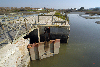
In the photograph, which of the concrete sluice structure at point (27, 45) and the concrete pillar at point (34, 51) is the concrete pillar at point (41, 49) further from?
the concrete pillar at point (34, 51)

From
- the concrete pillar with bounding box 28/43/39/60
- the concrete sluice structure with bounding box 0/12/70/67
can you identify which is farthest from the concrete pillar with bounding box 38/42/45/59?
the concrete pillar with bounding box 28/43/39/60

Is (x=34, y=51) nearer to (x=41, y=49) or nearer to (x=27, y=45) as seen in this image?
(x=41, y=49)

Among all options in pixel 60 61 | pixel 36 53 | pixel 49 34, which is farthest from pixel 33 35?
pixel 60 61

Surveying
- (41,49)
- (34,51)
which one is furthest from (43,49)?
(34,51)

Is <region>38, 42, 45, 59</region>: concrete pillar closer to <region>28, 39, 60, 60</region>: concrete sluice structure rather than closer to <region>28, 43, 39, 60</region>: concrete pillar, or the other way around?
<region>28, 39, 60, 60</region>: concrete sluice structure

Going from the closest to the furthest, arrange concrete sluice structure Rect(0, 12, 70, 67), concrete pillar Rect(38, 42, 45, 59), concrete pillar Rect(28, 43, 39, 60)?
concrete sluice structure Rect(0, 12, 70, 67)
concrete pillar Rect(28, 43, 39, 60)
concrete pillar Rect(38, 42, 45, 59)

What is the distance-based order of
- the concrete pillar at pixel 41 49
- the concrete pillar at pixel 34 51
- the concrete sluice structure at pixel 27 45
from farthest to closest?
the concrete pillar at pixel 41 49 → the concrete pillar at pixel 34 51 → the concrete sluice structure at pixel 27 45

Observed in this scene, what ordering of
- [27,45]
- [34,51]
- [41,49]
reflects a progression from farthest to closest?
[41,49] → [34,51] → [27,45]

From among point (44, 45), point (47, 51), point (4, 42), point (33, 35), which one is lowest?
point (47, 51)

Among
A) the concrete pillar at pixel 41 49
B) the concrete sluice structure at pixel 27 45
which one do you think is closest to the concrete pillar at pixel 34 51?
the concrete sluice structure at pixel 27 45

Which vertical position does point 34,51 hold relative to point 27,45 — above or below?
below

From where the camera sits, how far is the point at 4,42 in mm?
5219

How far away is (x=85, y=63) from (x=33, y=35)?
7024mm

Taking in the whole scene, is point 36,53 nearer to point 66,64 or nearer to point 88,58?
point 66,64
